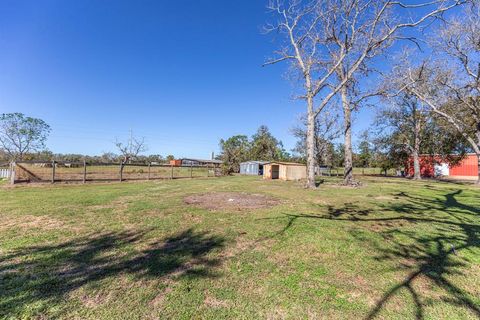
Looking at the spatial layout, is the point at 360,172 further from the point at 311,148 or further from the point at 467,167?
the point at 311,148

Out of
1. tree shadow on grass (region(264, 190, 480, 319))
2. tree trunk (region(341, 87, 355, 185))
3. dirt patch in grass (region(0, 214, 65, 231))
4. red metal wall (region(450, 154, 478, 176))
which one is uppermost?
tree trunk (region(341, 87, 355, 185))

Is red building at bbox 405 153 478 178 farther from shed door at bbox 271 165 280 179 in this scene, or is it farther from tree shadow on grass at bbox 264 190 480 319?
tree shadow on grass at bbox 264 190 480 319

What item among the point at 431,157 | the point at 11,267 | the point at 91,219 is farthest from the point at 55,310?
the point at 431,157

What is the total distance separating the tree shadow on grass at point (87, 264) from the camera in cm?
237

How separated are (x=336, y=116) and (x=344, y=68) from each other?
52.5 ft

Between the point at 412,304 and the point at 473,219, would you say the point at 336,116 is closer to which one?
the point at 473,219

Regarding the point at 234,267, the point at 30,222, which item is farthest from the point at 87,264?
the point at 30,222

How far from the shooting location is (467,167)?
29828 millimetres

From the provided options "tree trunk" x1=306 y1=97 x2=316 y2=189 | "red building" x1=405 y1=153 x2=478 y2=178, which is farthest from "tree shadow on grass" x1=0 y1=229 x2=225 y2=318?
"red building" x1=405 y1=153 x2=478 y2=178

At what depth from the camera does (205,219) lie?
17.4 feet

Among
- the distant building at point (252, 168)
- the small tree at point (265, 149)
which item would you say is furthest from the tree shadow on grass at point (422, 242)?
the small tree at point (265, 149)

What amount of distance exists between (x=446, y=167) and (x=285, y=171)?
87.9 feet

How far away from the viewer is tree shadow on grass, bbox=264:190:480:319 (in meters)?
2.54

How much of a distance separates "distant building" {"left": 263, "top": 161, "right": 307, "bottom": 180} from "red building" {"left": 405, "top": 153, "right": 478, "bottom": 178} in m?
21.6
